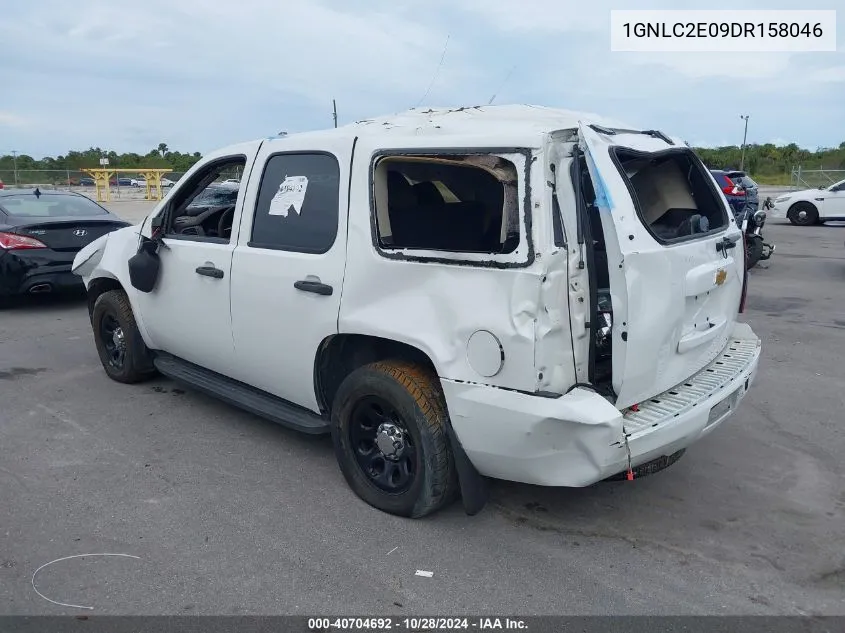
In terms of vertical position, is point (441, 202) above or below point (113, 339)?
above

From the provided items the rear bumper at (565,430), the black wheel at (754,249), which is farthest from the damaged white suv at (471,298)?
the black wheel at (754,249)

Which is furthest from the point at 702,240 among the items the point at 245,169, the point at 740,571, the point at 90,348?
the point at 90,348

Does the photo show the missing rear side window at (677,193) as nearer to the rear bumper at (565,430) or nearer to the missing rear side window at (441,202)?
the missing rear side window at (441,202)

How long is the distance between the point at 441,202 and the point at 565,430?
5.37 feet

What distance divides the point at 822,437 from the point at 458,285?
303 cm

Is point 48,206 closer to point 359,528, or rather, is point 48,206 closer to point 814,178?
point 359,528

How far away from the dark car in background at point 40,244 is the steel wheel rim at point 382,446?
5907mm

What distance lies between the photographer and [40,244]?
8352 millimetres

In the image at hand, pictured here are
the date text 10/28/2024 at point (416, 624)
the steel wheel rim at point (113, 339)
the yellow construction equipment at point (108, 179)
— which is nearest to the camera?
the date text 10/28/2024 at point (416, 624)

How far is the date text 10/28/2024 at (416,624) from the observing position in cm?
292

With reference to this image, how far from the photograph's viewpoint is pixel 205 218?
209 inches

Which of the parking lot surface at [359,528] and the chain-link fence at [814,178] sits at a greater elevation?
the chain-link fence at [814,178]

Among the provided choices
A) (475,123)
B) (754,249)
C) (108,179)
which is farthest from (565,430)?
(108,179)

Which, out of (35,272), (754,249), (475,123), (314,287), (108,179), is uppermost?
(108,179)
